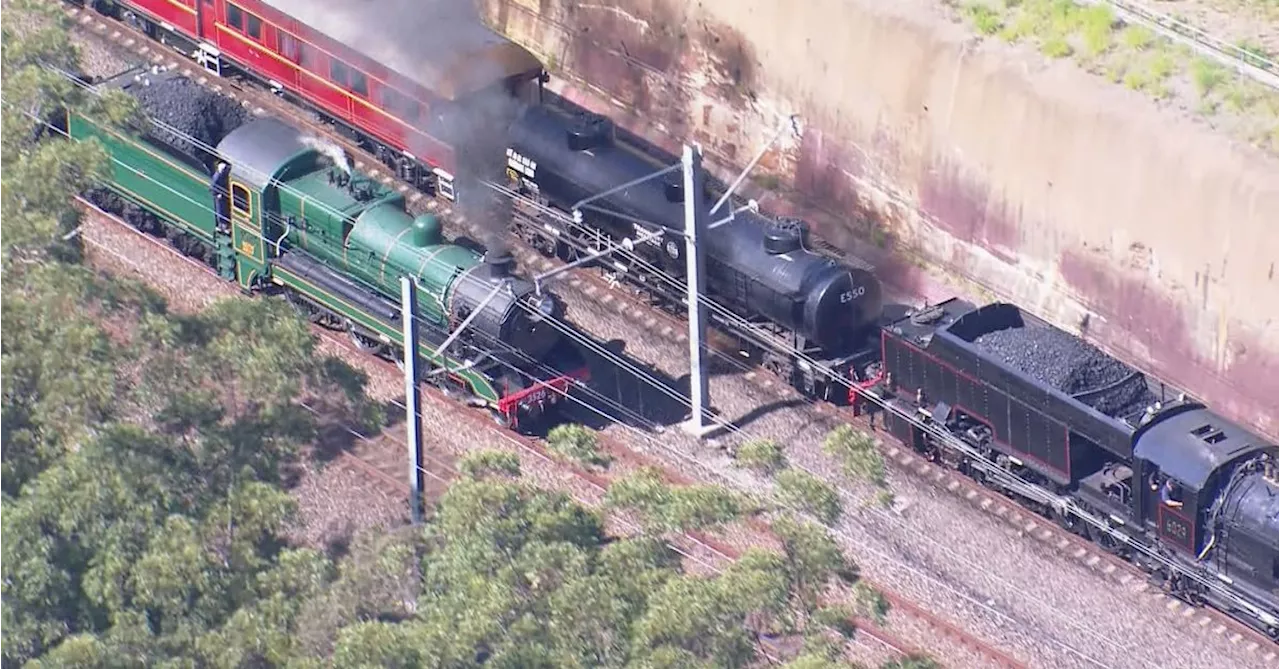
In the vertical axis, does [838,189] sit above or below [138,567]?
below

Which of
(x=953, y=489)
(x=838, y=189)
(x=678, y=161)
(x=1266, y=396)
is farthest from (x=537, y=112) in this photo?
(x=1266, y=396)

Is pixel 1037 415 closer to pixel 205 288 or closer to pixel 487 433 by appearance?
pixel 487 433

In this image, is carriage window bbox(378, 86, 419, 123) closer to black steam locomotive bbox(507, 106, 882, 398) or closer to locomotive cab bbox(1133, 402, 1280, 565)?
black steam locomotive bbox(507, 106, 882, 398)

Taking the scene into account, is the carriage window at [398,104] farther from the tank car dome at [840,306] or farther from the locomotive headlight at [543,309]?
the tank car dome at [840,306]

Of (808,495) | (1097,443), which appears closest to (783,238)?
(1097,443)

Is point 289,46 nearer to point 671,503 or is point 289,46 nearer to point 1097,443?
point 1097,443

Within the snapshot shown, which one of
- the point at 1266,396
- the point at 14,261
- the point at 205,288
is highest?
the point at 14,261
